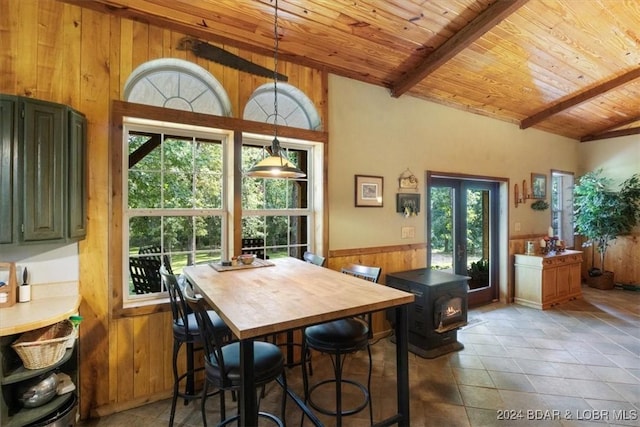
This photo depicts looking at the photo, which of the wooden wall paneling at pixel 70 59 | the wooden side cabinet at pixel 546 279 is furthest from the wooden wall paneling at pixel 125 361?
the wooden side cabinet at pixel 546 279

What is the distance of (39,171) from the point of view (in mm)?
1901

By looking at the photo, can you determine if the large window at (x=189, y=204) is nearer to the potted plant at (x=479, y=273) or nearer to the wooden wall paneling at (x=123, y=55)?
the wooden wall paneling at (x=123, y=55)

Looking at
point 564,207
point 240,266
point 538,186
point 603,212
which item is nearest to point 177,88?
point 240,266

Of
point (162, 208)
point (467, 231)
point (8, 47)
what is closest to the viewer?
point (8, 47)

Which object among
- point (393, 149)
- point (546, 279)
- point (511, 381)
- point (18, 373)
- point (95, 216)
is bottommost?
point (511, 381)

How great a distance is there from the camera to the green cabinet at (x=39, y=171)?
71.6 inches

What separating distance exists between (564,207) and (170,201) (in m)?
7.11

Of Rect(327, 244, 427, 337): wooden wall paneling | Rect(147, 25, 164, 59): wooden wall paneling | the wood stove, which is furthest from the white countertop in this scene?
the wood stove

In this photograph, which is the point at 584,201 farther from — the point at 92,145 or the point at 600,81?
the point at 92,145

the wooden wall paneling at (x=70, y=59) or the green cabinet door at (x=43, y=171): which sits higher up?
the wooden wall paneling at (x=70, y=59)

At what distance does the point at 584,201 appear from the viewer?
5.75 m

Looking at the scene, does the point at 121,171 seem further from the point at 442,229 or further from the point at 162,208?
the point at 442,229

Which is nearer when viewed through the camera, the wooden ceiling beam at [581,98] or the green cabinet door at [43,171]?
the green cabinet door at [43,171]

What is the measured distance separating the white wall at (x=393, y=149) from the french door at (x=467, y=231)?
239 millimetres
